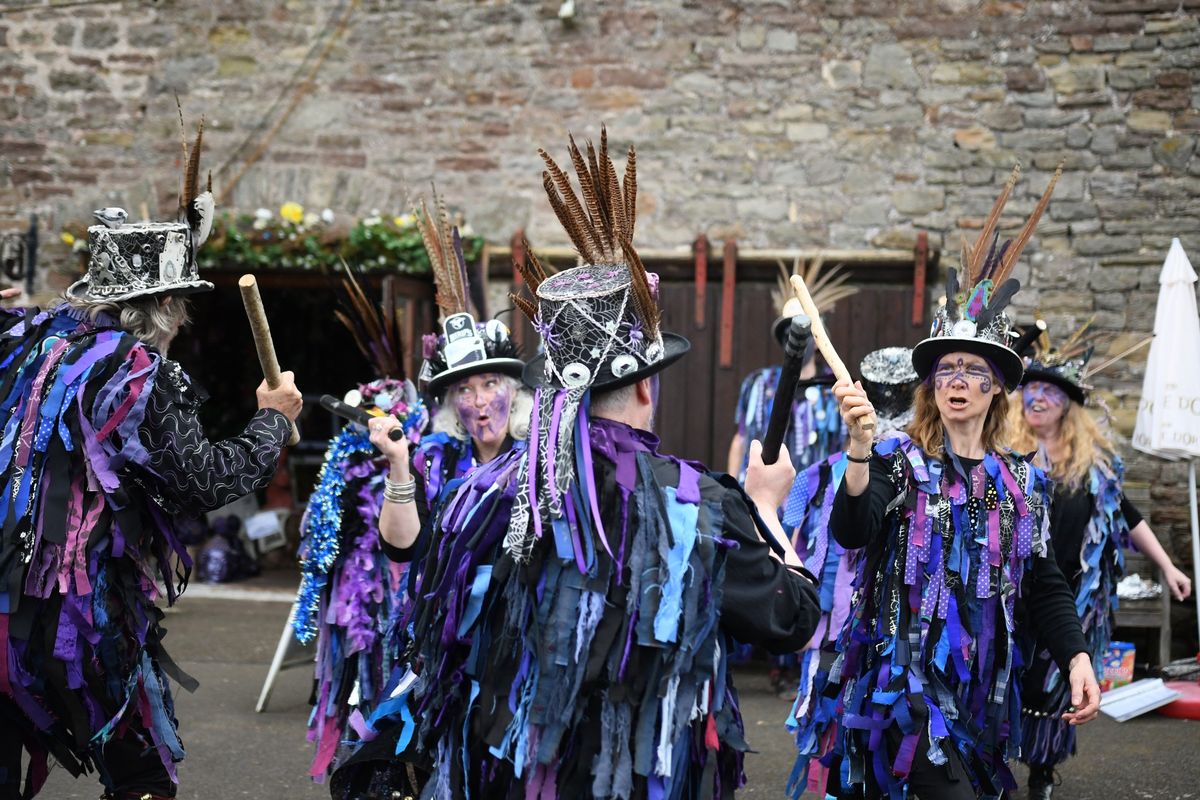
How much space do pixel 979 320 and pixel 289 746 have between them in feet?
12.2

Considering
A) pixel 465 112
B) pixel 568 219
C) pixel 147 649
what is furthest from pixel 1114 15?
pixel 147 649

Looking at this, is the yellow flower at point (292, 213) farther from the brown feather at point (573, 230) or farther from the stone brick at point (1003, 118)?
the brown feather at point (573, 230)

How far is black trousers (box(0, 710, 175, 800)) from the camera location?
358cm

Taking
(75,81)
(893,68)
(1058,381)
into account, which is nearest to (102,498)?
(1058,381)

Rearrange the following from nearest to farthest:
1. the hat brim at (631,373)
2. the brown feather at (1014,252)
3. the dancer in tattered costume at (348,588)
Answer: the hat brim at (631,373)
the brown feather at (1014,252)
the dancer in tattered costume at (348,588)

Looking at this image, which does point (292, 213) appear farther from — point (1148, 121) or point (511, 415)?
point (1148, 121)

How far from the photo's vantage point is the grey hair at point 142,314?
3701mm

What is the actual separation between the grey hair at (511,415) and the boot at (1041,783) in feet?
7.95

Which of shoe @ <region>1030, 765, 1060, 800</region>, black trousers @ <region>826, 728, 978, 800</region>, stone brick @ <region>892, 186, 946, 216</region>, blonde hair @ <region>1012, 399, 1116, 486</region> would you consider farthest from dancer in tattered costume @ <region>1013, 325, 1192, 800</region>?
stone brick @ <region>892, 186, 946, 216</region>

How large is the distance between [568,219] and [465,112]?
6159 millimetres

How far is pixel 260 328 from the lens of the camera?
3.62 metres

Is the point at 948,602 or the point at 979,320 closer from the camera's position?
the point at 948,602

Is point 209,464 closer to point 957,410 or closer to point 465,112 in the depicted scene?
point 957,410

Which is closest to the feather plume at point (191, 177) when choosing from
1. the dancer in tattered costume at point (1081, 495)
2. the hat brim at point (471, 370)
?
the hat brim at point (471, 370)
